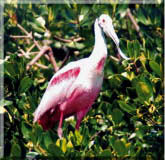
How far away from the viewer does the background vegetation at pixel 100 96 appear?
9.58 ft

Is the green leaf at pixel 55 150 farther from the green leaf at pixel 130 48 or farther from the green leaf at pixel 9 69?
the green leaf at pixel 130 48

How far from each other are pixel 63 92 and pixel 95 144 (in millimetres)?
676

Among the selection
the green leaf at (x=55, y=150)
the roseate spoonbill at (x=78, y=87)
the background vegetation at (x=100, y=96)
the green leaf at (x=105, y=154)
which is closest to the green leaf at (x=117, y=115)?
the background vegetation at (x=100, y=96)

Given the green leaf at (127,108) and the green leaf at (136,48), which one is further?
the green leaf at (136,48)

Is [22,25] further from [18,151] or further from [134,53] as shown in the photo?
[18,151]

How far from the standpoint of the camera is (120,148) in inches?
112

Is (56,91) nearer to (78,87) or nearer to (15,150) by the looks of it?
(78,87)

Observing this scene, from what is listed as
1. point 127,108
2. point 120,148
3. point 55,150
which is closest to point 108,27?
point 127,108

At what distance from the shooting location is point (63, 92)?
11.8 feet

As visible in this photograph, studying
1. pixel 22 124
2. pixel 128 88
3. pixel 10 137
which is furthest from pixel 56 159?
pixel 128 88

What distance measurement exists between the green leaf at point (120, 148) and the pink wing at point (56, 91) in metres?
0.81

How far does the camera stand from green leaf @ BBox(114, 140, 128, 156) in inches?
112

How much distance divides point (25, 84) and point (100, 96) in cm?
76

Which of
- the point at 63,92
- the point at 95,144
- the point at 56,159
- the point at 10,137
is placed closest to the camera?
the point at 56,159
